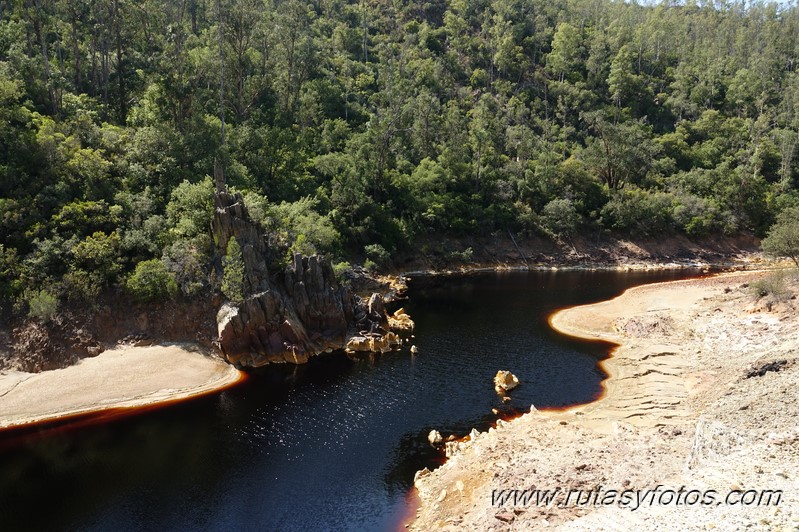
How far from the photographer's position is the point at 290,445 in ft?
123

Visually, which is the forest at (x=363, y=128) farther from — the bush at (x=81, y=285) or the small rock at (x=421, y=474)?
the small rock at (x=421, y=474)

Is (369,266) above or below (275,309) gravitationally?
above

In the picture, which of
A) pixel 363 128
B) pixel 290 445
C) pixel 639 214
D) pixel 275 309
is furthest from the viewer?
pixel 639 214

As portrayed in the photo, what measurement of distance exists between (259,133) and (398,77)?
57368 mm

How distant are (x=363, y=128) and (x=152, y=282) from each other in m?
64.8

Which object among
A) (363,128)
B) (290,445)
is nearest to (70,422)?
(290,445)

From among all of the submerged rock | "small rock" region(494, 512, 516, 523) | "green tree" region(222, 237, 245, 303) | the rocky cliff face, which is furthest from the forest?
"small rock" region(494, 512, 516, 523)

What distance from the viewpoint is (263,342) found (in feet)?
173

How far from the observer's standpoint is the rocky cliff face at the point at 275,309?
171ft

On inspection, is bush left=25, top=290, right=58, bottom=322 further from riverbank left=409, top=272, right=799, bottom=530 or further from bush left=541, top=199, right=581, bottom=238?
bush left=541, top=199, right=581, bottom=238

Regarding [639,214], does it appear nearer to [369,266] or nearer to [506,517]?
[369,266]

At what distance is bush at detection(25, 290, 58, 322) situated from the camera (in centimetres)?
4744

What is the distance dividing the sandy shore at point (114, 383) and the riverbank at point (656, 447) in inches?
949

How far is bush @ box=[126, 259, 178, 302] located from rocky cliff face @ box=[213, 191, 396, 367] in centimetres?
530
